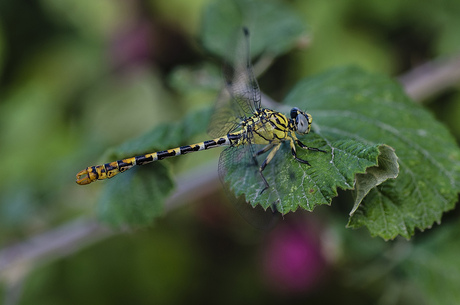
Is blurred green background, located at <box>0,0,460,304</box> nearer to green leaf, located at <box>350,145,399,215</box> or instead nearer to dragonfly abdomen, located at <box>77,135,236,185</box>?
dragonfly abdomen, located at <box>77,135,236,185</box>

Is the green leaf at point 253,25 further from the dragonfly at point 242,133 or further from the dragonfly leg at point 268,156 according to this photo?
the dragonfly leg at point 268,156

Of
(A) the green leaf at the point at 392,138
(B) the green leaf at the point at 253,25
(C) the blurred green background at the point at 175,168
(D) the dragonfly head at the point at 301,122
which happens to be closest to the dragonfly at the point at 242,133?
(D) the dragonfly head at the point at 301,122

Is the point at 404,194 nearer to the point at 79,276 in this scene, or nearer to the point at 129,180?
the point at 129,180

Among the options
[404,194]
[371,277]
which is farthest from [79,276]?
[404,194]

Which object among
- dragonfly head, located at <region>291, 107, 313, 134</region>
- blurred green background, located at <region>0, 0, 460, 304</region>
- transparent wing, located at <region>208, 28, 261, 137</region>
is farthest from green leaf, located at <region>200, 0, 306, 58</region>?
dragonfly head, located at <region>291, 107, 313, 134</region>

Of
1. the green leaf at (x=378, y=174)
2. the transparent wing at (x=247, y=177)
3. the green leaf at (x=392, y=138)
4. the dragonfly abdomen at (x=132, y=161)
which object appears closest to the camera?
the green leaf at (x=378, y=174)

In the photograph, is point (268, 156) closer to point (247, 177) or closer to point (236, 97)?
point (247, 177)
